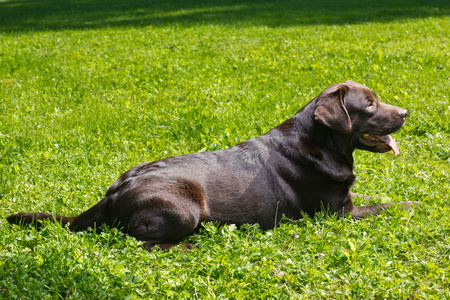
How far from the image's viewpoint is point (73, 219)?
16.5 feet

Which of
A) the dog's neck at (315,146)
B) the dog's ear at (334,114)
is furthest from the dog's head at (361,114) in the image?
the dog's neck at (315,146)

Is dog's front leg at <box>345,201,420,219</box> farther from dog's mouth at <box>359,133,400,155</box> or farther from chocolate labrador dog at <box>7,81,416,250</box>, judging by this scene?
dog's mouth at <box>359,133,400,155</box>

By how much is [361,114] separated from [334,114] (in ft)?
1.41

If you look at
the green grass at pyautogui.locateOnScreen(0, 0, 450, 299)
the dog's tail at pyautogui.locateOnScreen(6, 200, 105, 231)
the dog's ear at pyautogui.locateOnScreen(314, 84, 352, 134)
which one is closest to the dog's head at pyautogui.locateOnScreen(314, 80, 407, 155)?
the dog's ear at pyautogui.locateOnScreen(314, 84, 352, 134)

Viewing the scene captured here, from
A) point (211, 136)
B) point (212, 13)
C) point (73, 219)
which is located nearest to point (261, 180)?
point (73, 219)

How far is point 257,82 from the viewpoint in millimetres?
9852

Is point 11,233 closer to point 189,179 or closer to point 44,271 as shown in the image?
point 44,271

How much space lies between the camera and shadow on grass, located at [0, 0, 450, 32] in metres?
16.9

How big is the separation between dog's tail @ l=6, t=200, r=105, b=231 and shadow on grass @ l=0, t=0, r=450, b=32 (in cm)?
1199

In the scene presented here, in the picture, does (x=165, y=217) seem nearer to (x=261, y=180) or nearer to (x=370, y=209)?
(x=261, y=180)

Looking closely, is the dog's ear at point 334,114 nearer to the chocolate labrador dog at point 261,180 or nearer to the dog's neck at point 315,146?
the chocolate labrador dog at point 261,180

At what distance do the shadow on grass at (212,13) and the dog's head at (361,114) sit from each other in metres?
10.9

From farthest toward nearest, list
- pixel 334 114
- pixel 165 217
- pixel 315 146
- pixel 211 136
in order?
pixel 211 136 → pixel 315 146 → pixel 334 114 → pixel 165 217

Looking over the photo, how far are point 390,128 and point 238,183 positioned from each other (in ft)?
5.33
